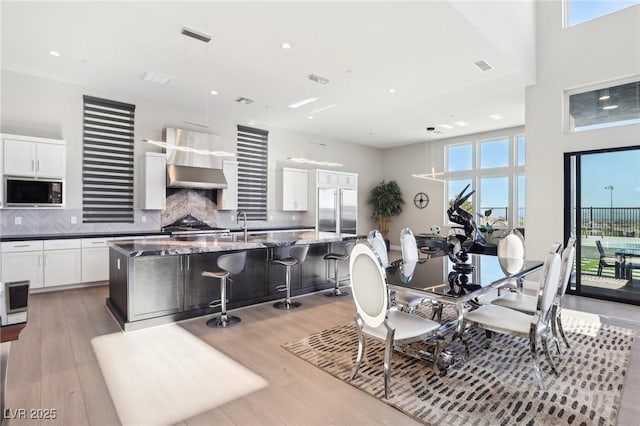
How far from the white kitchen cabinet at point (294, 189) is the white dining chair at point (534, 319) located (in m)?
5.83

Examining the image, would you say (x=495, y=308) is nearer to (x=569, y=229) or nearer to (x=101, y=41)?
(x=569, y=229)

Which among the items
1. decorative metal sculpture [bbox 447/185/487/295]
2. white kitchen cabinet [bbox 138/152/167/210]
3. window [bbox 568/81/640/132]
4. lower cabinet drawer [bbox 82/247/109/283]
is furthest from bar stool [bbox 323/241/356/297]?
window [bbox 568/81/640/132]

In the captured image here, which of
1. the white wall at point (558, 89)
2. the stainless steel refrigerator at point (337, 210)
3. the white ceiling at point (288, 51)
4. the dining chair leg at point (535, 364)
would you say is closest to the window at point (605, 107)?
the white wall at point (558, 89)

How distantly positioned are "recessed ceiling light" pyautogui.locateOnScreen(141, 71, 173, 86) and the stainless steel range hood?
1.18 meters

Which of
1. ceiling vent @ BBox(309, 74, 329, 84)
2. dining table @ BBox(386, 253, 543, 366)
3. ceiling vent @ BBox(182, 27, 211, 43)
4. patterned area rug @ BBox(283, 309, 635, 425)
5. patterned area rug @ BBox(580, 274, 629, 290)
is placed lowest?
patterned area rug @ BBox(283, 309, 635, 425)

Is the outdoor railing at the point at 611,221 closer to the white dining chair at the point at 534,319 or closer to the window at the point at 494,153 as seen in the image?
the white dining chair at the point at 534,319

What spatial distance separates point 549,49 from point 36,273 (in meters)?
8.69

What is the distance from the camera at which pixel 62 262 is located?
5.09 metres

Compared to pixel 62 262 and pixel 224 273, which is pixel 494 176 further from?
pixel 62 262

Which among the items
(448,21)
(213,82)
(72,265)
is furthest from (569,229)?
(72,265)

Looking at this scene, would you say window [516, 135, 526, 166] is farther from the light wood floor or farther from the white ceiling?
the light wood floor

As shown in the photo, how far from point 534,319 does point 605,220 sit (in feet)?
12.5

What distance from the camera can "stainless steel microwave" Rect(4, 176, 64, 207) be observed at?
15.8 ft

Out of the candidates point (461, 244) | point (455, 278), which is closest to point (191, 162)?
point (461, 244)
